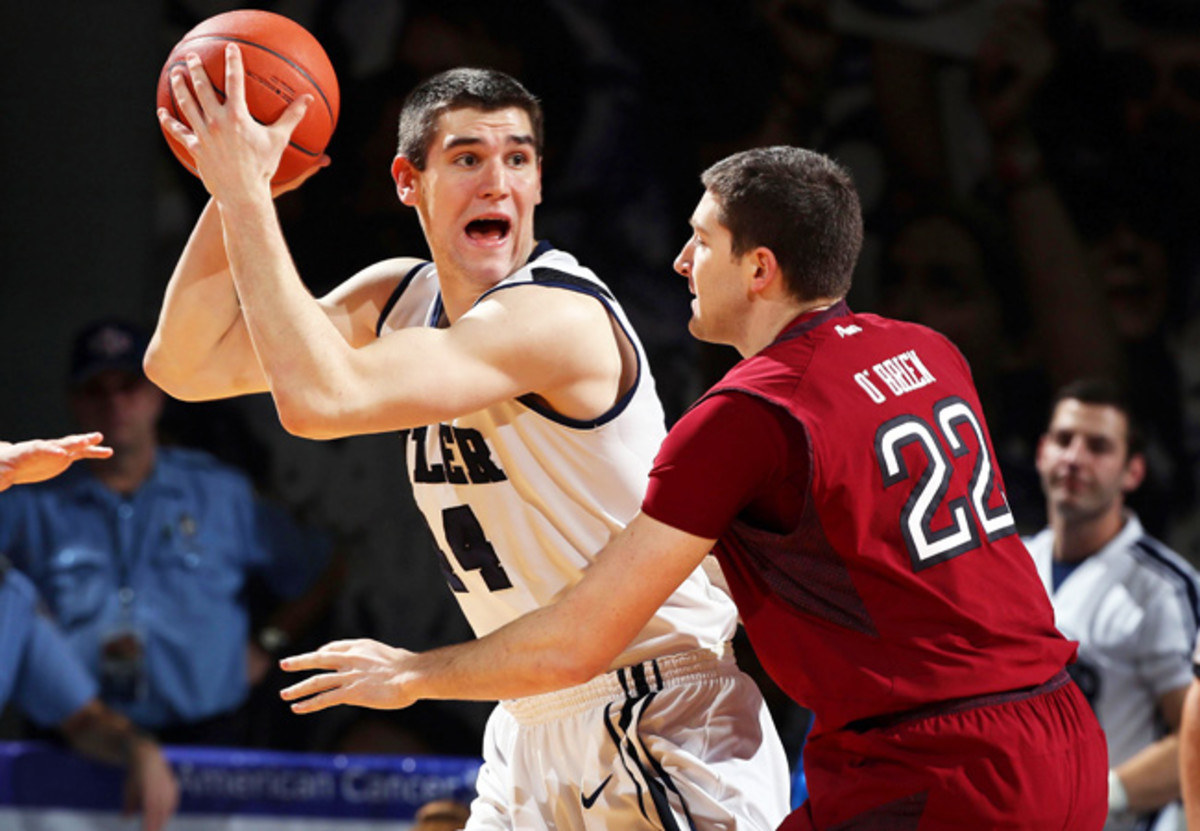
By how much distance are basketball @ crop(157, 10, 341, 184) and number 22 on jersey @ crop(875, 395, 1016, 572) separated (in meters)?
1.45

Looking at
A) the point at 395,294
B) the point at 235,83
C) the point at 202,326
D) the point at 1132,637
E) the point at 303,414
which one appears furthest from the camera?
the point at 1132,637

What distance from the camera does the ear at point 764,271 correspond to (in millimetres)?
2680

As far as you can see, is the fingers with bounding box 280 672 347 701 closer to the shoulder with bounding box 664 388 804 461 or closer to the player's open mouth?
the shoulder with bounding box 664 388 804 461

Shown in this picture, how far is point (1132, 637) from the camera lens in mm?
5652

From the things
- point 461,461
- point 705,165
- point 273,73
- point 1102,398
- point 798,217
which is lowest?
point 1102,398

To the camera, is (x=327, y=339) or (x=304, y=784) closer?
(x=327, y=339)

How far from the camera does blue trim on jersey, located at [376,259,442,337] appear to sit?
354 centimetres

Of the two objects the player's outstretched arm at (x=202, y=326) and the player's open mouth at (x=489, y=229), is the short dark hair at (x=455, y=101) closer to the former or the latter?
the player's open mouth at (x=489, y=229)

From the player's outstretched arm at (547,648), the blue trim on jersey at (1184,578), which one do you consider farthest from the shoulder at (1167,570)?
the player's outstretched arm at (547,648)

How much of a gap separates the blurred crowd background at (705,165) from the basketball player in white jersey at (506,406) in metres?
A: 3.65

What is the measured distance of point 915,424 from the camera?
2498mm

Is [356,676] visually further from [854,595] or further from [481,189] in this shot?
[481,189]

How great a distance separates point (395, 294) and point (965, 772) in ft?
5.98

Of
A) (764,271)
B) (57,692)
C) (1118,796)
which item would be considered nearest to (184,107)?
(764,271)
